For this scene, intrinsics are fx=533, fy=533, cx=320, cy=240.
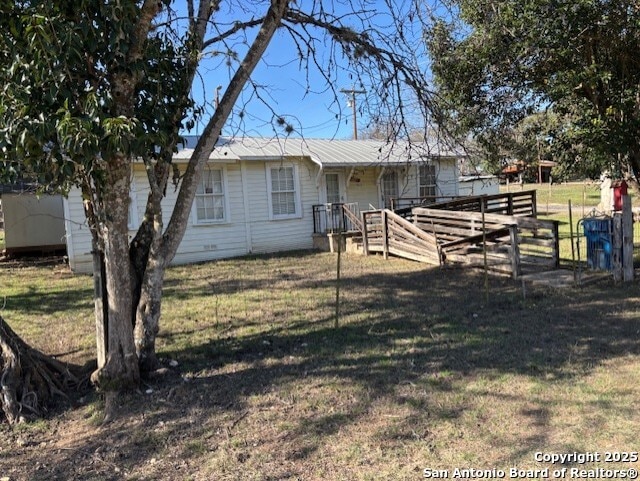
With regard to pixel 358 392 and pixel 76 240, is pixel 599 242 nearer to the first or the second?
pixel 358 392

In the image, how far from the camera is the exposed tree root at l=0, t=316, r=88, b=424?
4.39 metres

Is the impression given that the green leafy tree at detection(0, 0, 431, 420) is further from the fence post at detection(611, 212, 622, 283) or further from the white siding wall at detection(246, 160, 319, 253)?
the white siding wall at detection(246, 160, 319, 253)

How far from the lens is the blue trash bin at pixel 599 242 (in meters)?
9.12

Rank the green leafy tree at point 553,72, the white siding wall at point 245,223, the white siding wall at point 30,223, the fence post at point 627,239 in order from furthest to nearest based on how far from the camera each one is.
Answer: the white siding wall at point 30,223 → the white siding wall at point 245,223 → the fence post at point 627,239 → the green leafy tree at point 553,72

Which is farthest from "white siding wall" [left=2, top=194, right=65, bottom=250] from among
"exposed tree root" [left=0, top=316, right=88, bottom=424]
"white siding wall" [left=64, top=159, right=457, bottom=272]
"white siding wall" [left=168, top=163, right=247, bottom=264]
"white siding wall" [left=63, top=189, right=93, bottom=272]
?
"exposed tree root" [left=0, top=316, right=88, bottom=424]

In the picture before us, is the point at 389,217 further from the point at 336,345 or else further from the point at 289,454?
the point at 289,454

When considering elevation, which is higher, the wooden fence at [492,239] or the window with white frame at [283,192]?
the window with white frame at [283,192]

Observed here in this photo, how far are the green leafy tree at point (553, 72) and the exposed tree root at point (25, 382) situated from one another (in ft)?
18.3

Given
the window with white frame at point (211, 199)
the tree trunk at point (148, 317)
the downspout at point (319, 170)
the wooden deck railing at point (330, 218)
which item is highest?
the downspout at point (319, 170)

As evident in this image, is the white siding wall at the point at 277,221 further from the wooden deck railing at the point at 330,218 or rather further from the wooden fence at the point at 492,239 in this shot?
the wooden fence at the point at 492,239

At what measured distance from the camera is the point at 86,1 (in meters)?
3.47

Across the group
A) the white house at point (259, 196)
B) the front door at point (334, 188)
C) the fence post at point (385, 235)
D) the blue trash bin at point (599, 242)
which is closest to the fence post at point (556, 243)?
the blue trash bin at point (599, 242)

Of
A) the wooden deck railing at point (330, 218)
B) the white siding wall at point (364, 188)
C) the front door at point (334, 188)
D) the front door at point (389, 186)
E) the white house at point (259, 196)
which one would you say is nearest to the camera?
the white house at point (259, 196)

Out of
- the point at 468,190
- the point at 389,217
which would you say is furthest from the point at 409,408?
the point at 468,190
